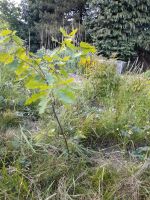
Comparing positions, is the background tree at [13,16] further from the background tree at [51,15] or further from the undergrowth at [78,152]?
the undergrowth at [78,152]

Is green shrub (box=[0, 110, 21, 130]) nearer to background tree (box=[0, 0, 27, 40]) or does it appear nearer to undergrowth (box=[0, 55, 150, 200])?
undergrowth (box=[0, 55, 150, 200])

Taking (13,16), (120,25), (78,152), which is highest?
(13,16)

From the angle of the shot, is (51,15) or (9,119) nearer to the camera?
(9,119)

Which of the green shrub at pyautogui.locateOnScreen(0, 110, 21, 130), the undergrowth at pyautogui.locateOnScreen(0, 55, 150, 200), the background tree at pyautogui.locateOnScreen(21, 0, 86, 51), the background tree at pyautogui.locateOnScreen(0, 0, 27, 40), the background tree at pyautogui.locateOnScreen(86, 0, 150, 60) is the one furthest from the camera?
the background tree at pyautogui.locateOnScreen(0, 0, 27, 40)

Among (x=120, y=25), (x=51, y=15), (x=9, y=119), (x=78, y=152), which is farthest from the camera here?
(x=51, y=15)

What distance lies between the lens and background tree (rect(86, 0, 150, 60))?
10320 mm

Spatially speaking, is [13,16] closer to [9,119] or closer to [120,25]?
[120,25]

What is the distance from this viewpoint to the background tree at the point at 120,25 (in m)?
10.3

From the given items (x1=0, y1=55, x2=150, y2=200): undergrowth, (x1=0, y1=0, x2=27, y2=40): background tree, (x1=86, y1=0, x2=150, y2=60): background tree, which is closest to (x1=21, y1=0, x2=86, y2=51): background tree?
(x1=0, y1=0, x2=27, y2=40): background tree

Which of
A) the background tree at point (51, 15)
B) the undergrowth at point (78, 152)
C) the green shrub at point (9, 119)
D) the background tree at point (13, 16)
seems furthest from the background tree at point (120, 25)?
the green shrub at point (9, 119)

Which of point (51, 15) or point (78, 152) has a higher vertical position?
point (51, 15)

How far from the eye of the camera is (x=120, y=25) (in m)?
10.4

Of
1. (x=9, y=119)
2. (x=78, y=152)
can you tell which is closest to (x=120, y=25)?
(x=9, y=119)

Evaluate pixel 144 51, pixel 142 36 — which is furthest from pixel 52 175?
pixel 144 51
